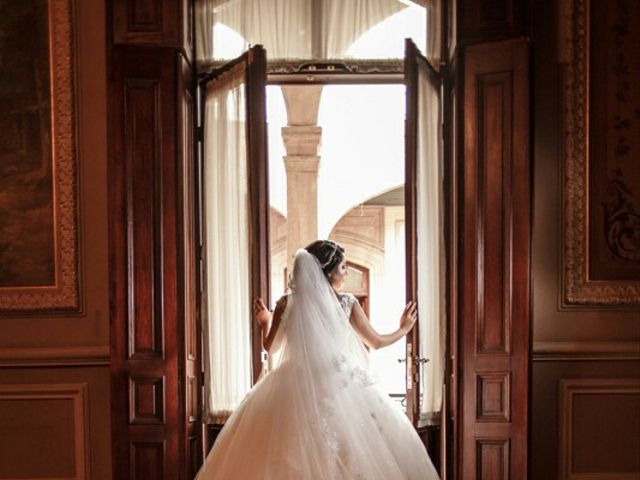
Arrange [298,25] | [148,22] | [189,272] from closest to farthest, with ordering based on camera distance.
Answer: [148,22] < [189,272] < [298,25]

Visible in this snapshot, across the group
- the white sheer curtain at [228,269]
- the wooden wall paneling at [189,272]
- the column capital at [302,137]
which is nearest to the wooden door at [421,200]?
the white sheer curtain at [228,269]

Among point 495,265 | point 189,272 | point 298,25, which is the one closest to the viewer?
point 495,265

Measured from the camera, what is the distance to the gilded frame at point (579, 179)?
3.59m

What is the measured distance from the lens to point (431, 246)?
3691 millimetres

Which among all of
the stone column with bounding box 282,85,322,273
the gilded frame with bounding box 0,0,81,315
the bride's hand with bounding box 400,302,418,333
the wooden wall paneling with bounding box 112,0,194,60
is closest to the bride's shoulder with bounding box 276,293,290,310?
the bride's hand with bounding box 400,302,418,333

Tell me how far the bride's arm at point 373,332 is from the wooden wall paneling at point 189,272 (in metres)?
0.84

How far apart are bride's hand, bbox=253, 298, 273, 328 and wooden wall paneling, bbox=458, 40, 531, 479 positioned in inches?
37.6

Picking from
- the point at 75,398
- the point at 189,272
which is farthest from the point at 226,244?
the point at 75,398

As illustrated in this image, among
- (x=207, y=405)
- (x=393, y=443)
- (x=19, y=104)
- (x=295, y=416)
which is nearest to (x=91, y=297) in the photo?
(x=207, y=405)

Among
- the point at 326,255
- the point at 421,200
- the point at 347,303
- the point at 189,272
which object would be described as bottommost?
the point at 347,303

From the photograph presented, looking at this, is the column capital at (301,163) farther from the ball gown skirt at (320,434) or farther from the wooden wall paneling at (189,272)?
the ball gown skirt at (320,434)

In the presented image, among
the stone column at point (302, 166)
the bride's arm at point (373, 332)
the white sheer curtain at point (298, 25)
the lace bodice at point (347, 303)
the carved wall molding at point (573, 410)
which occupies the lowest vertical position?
the carved wall molding at point (573, 410)

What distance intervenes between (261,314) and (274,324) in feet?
0.50

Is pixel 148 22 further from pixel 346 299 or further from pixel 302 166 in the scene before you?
pixel 302 166
